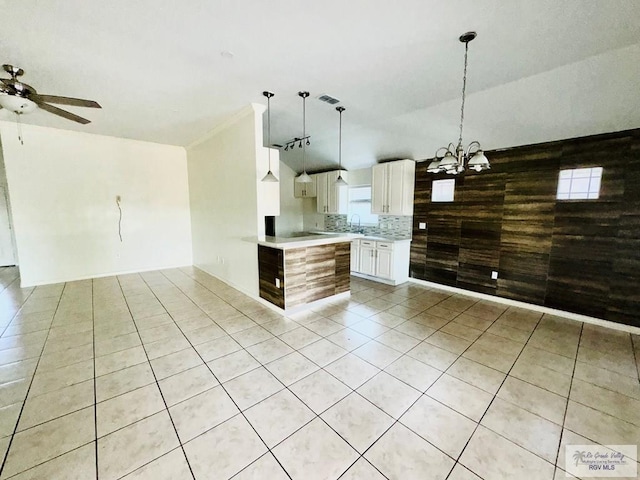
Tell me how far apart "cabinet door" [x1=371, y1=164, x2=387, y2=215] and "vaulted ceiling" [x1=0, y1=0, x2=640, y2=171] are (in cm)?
126

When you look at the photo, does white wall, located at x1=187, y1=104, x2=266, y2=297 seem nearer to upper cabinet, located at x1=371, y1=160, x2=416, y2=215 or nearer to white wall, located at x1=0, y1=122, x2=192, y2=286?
white wall, located at x1=0, y1=122, x2=192, y2=286

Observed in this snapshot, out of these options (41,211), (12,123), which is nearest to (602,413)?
(41,211)

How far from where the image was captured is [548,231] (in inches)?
144

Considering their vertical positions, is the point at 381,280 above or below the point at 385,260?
below

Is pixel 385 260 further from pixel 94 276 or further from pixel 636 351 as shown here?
pixel 94 276

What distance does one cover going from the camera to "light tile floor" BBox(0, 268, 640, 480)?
1536 millimetres

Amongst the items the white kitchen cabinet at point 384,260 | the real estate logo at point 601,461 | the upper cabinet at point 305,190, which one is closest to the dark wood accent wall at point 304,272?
the white kitchen cabinet at point 384,260

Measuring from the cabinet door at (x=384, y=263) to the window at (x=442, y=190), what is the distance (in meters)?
1.33

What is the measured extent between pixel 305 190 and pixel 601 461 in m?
6.53

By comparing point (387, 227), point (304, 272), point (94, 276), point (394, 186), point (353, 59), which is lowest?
point (94, 276)

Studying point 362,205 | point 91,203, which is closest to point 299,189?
point 362,205

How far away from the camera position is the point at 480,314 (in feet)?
12.1

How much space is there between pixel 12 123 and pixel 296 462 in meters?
6.79

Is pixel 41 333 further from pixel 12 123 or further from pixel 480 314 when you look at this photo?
pixel 480 314
